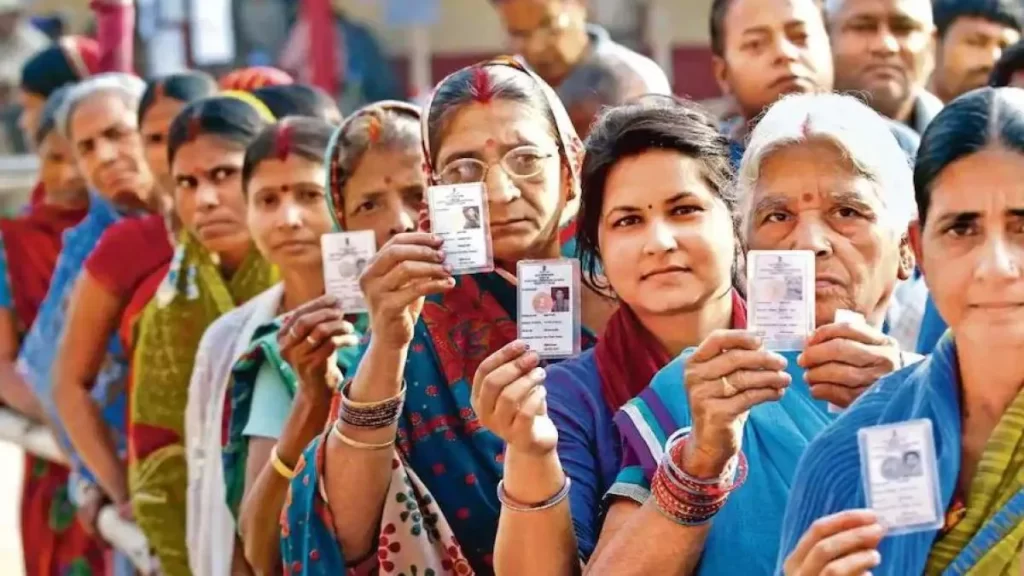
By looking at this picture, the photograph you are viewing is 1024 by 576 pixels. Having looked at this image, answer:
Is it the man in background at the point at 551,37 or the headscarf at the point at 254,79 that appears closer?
the man in background at the point at 551,37

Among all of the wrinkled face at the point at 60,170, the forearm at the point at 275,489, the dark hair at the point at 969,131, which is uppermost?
the wrinkled face at the point at 60,170

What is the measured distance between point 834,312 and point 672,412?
0.31 meters

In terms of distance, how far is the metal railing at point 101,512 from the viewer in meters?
5.92

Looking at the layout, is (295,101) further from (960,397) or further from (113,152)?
(960,397)

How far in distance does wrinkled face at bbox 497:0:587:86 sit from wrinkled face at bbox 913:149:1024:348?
310 cm

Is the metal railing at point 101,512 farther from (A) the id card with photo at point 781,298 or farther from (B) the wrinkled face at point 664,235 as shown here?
(A) the id card with photo at point 781,298

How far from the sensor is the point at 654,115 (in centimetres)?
345

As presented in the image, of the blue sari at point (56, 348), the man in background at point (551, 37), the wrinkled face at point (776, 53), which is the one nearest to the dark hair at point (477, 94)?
the wrinkled face at point (776, 53)

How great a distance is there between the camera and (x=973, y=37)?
5949 millimetres

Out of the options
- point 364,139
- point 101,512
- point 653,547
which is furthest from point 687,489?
point 101,512

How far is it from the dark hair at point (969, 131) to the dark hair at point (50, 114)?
5217mm

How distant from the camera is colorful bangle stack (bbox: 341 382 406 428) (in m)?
3.72

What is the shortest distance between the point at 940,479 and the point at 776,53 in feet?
8.62

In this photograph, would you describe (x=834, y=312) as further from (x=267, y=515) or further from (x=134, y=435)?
(x=134, y=435)
